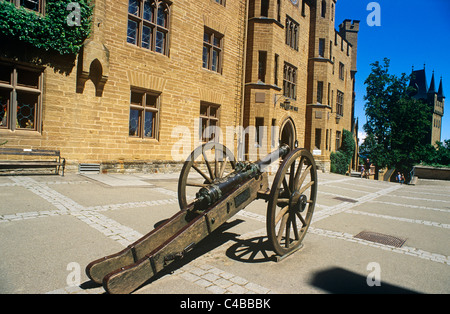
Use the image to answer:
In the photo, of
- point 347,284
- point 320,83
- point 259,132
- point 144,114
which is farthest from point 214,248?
point 320,83

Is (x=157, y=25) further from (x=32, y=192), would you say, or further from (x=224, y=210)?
(x=224, y=210)

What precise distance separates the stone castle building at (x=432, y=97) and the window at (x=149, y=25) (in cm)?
7080

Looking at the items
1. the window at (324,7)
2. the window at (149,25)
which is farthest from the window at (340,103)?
the window at (149,25)

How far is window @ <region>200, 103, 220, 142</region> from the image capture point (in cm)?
1366

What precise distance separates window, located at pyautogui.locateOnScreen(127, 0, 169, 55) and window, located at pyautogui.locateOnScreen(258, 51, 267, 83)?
21.9 feet

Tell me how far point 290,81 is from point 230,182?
17.9 meters

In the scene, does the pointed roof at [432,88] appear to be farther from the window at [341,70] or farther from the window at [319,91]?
the window at [319,91]

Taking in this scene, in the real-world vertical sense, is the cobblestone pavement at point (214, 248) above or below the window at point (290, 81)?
below

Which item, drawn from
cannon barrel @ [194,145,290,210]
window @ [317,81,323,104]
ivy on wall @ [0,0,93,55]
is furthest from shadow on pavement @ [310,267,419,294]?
window @ [317,81,323,104]

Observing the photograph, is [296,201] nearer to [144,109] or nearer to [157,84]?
[144,109]

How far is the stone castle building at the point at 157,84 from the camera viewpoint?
8688 mm

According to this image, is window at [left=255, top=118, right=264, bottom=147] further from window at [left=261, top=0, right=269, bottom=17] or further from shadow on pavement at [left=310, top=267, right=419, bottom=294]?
shadow on pavement at [left=310, top=267, right=419, bottom=294]

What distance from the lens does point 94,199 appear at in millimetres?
6168
